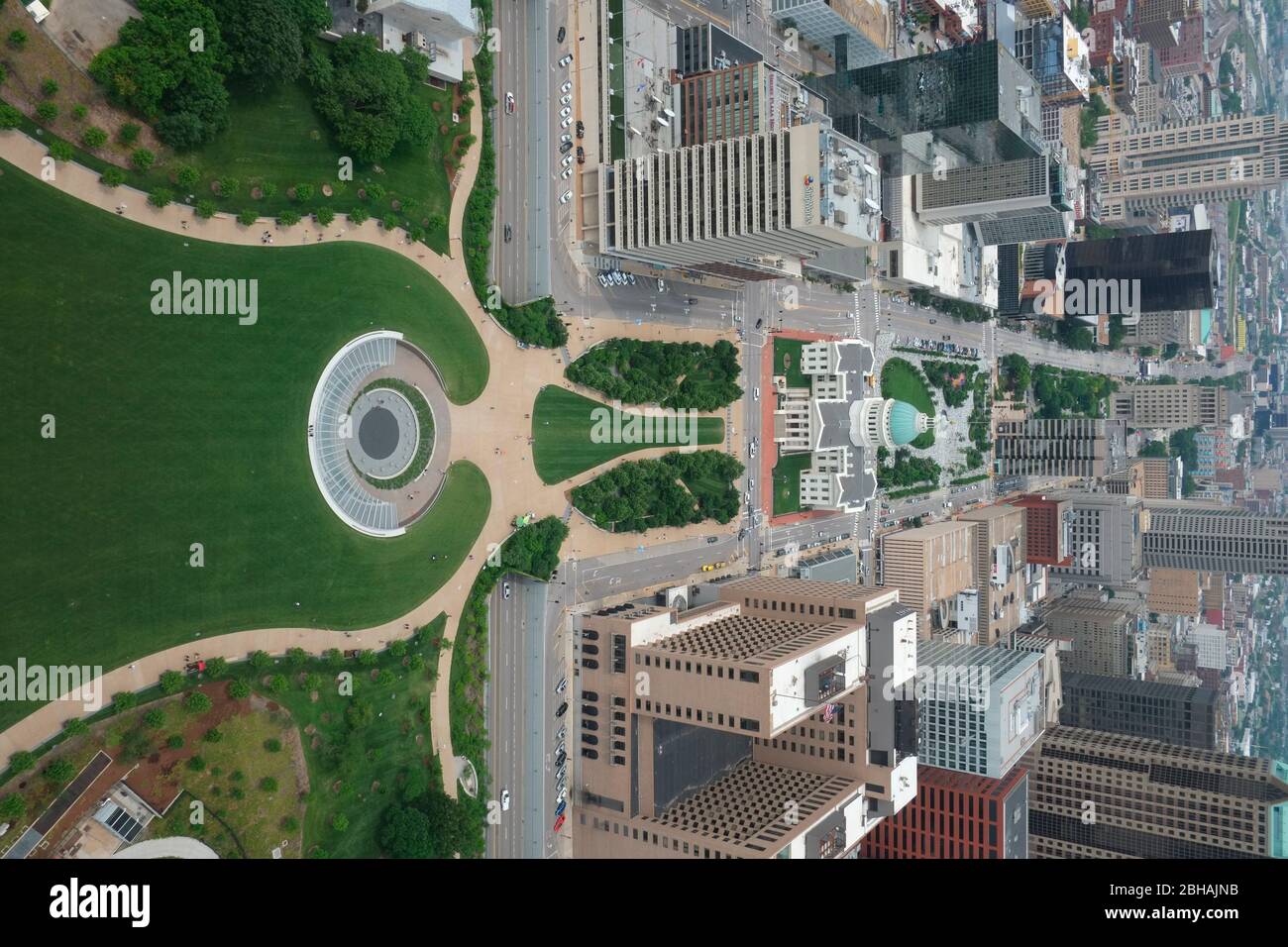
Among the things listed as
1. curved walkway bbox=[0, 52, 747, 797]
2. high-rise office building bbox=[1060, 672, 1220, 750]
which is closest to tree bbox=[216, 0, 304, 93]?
curved walkway bbox=[0, 52, 747, 797]

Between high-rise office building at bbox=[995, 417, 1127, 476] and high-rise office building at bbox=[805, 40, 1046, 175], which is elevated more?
high-rise office building at bbox=[805, 40, 1046, 175]

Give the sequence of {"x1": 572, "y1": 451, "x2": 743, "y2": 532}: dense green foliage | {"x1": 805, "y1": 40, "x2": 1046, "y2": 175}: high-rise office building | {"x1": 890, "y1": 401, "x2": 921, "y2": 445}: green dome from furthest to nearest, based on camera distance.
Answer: {"x1": 890, "y1": 401, "x2": 921, "y2": 445}: green dome → {"x1": 805, "y1": 40, "x2": 1046, "y2": 175}: high-rise office building → {"x1": 572, "y1": 451, "x2": 743, "y2": 532}: dense green foliage

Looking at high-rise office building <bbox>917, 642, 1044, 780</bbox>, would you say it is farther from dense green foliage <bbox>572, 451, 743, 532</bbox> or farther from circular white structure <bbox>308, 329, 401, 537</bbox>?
circular white structure <bbox>308, 329, 401, 537</bbox>

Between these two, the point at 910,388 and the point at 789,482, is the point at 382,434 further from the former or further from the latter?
the point at 910,388

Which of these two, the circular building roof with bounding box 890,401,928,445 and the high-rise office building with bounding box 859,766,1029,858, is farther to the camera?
the circular building roof with bounding box 890,401,928,445

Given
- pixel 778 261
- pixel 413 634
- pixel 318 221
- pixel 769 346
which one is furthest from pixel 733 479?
pixel 318 221

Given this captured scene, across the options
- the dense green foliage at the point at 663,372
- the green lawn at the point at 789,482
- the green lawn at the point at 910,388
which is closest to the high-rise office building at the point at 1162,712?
the green lawn at the point at 910,388
